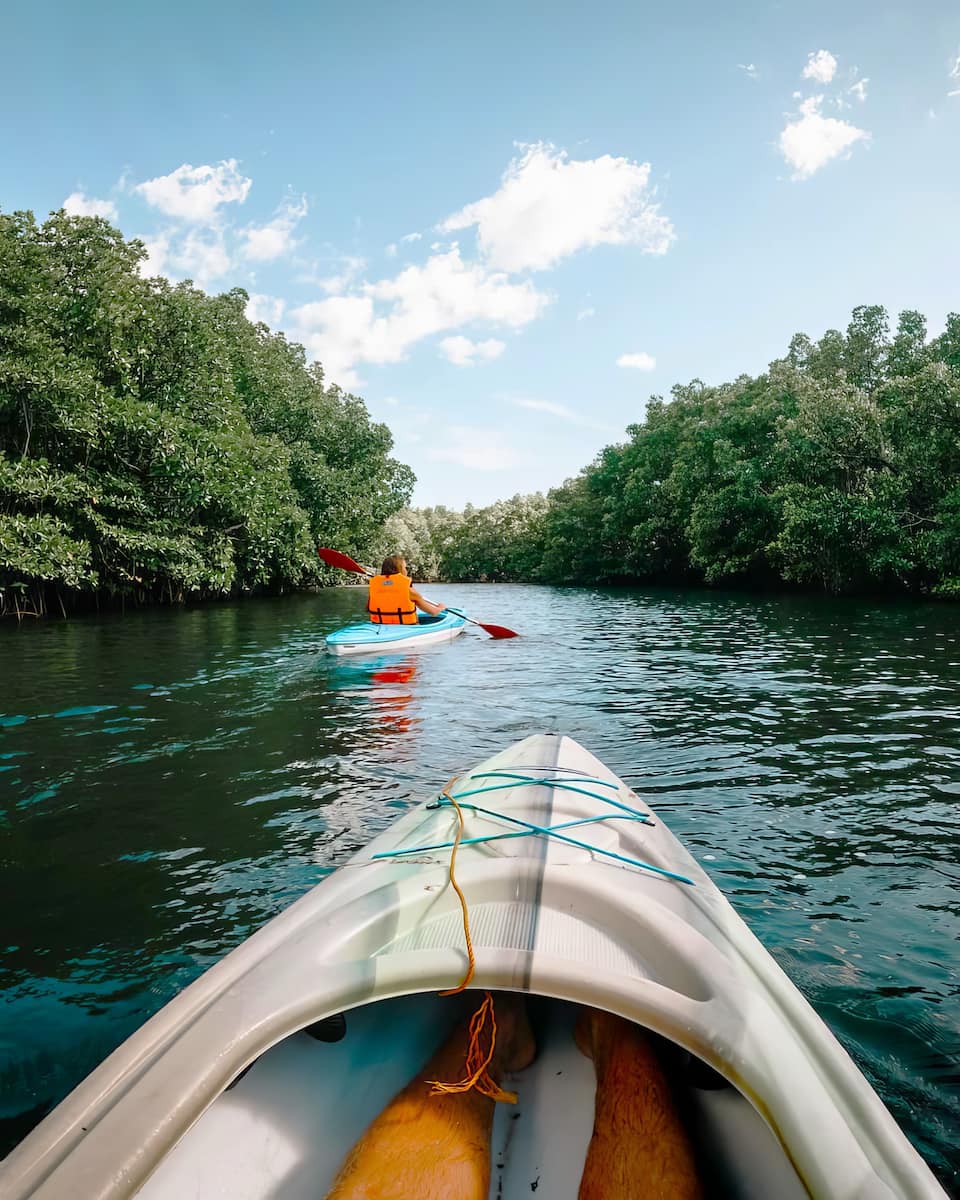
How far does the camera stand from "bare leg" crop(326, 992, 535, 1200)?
1637mm

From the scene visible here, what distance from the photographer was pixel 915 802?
452 centimetres

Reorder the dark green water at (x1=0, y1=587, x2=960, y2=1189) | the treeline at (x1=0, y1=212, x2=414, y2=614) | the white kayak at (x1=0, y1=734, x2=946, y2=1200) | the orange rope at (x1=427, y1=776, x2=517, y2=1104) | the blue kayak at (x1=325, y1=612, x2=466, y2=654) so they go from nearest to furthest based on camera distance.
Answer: the white kayak at (x1=0, y1=734, x2=946, y2=1200), the orange rope at (x1=427, y1=776, x2=517, y2=1104), the dark green water at (x1=0, y1=587, x2=960, y2=1189), the blue kayak at (x1=325, y1=612, x2=466, y2=654), the treeline at (x1=0, y1=212, x2=414, y2=614)

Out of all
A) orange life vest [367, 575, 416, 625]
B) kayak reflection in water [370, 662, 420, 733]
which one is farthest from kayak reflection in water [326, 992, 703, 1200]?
orange life vest [367, 575, 416, 625]

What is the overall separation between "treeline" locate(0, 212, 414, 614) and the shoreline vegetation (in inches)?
2.1

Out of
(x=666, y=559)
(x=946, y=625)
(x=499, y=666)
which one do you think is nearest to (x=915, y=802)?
(x=499, y=666)

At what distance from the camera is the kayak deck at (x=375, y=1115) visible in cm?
157

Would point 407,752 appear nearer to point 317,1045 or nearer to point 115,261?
point 317,1045

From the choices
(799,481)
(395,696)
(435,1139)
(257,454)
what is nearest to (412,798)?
(435,1139)

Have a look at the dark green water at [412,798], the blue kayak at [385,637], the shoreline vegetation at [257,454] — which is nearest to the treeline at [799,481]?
the shoreline vegetation at [257,454]

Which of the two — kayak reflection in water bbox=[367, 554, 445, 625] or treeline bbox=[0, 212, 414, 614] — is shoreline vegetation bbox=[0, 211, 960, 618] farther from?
kayak reflection in water bbox=[367, 554, 445, 625]

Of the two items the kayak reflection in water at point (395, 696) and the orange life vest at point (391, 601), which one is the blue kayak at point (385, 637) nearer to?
the orange life vest at point (391, 601)

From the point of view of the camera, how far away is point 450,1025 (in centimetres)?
219

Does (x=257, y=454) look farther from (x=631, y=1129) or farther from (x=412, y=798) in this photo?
(x=631, y=1129)

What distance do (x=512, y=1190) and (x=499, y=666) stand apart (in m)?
8.58
